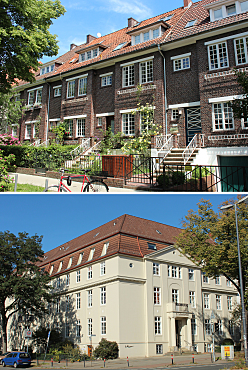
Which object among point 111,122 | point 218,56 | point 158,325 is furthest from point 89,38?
point 158,325

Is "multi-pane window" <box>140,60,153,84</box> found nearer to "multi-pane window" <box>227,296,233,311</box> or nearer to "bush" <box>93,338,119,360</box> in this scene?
"bush" <box>93,338,119,360</box>

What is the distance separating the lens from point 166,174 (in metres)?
20.5

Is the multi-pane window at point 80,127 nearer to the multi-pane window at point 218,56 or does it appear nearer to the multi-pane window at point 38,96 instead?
the multi-pane window at point 38,96

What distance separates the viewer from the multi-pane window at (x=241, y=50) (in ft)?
81.9

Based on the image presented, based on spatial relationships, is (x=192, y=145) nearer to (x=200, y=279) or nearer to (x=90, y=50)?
(x=200, y=279)

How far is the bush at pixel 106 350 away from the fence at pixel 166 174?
12790mm

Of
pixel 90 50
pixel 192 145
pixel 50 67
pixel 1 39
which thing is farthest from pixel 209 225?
pixel 50 67

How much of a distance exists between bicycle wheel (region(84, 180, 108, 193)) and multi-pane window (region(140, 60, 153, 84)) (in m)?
14.8

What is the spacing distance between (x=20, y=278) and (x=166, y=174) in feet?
61.4

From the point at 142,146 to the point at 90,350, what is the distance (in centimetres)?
1706

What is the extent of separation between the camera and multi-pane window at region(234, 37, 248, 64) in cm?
2497

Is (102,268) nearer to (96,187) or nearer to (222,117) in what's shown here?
(96,187)

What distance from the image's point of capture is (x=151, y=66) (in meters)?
30.8

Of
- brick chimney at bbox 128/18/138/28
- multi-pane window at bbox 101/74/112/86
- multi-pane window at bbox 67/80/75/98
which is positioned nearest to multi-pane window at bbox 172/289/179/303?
multi-pane window at bbox 101/74/112/86
